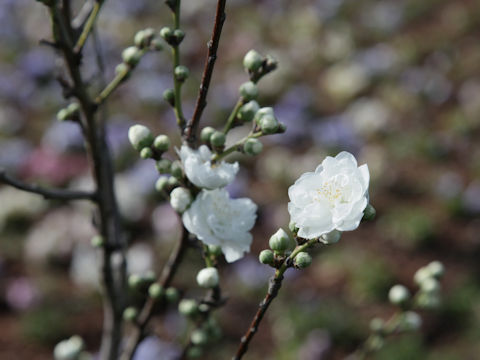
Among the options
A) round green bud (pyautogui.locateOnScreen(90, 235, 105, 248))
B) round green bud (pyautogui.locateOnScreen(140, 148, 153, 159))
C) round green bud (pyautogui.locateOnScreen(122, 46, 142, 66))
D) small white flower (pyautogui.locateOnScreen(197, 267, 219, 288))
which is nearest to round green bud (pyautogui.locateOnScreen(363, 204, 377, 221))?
small white flower (pyautogui.locateOnScreen(197, 267, 219, 288))

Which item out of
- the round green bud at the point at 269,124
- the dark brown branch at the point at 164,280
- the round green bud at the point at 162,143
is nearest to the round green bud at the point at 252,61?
the round green bud at the point at 269,124

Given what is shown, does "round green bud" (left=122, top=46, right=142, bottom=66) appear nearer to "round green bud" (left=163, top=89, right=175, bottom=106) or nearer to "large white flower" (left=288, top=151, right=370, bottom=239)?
"round green bud" (left=163, top=89, right=175, bottom=106)

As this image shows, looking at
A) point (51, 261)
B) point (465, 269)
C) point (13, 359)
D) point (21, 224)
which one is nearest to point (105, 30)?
point (21, 224)

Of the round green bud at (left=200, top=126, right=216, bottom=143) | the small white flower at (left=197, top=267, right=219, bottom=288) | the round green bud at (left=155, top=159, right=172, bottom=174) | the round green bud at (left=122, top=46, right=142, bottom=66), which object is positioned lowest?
the small white flower at (left=197, top=267, right=219, bottom=288)

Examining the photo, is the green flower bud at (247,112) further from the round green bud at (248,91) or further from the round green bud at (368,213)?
the round green bud at (368,213)

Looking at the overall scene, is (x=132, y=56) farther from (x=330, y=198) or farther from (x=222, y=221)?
(x=330, y=198)

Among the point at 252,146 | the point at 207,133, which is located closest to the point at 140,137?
the point at 207,133
